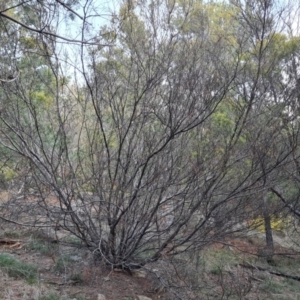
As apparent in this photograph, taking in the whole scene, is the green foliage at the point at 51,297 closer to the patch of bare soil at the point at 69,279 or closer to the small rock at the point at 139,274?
the patch of bare soil at the point at 69,279

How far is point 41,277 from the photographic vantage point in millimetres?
4809

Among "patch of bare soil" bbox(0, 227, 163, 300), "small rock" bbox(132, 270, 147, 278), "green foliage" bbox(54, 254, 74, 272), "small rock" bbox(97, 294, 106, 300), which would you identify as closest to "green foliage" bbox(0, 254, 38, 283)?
"patch of bare soil" bbox(0, 227, 163, 300)

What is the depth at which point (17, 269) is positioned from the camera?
4695mm

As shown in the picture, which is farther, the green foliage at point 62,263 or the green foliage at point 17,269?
the green foliage at point 62,263

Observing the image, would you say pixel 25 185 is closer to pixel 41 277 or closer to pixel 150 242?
pixel 41 277

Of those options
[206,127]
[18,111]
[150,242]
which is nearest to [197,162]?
[206,127]

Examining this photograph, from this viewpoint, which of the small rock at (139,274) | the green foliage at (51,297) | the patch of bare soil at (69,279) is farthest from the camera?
the small rock at (139,274)

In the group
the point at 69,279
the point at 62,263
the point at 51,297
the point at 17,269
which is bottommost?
the point at 51,297

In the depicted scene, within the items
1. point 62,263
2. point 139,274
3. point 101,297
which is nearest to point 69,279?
point 62,263

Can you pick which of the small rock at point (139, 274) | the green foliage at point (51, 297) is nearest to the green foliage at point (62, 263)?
Result: the green foliage at point (51, 297)

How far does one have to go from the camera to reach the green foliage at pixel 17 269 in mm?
4637

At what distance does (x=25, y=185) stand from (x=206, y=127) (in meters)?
2.89

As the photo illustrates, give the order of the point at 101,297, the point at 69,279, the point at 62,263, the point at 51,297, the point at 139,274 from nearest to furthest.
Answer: the point at 51,297 → the point at 101,297 → the point at 69,279 → the point at 62,263 → the point at 139,274

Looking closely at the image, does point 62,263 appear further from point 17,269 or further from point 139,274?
point 139,274
